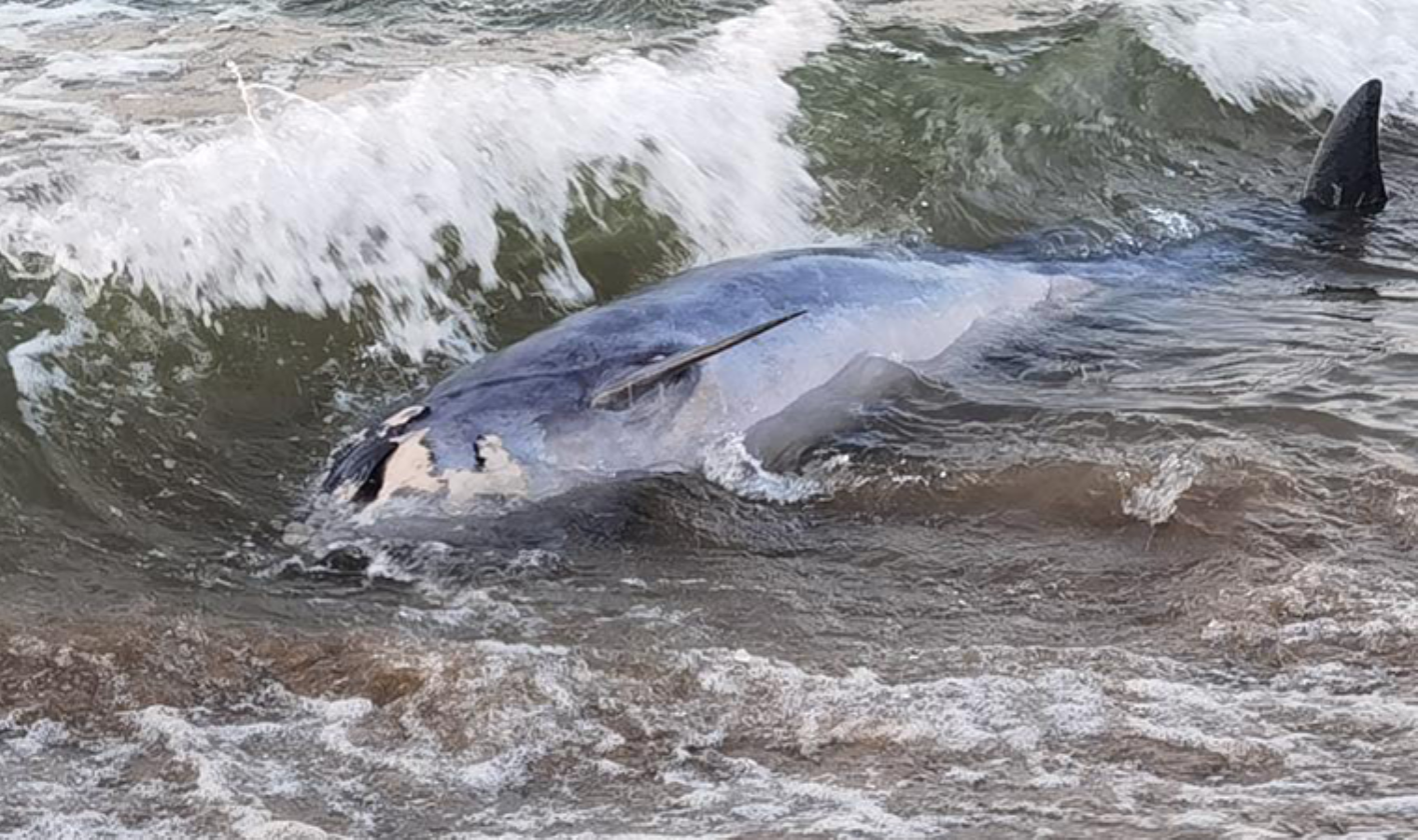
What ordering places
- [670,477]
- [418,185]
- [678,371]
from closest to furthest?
[670,477], [678,371], [418,185]

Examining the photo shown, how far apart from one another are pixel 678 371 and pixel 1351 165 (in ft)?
12.6

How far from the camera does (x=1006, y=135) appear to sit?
841 cm

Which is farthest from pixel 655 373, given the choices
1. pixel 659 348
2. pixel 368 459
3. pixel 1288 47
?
pixel 1288 47

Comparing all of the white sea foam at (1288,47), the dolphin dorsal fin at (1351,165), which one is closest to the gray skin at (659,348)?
the dolphin dorsal fin at (1351,165)

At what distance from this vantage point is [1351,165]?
730cm

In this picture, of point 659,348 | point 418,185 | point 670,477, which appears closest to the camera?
point 670,477

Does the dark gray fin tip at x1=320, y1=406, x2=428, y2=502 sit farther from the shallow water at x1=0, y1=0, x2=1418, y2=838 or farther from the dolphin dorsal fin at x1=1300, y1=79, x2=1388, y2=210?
the dolphin dorsal fin at x1=1300, y1=79, x2=1388, y2=210

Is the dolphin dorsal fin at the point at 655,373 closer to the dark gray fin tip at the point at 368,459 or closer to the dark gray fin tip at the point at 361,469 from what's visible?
the dark gray fin tip at the point at 368,459

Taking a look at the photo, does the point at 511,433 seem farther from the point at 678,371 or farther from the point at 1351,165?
the point at 1351,165

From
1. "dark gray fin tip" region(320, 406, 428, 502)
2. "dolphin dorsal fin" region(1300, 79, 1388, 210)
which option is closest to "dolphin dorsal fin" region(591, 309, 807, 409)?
"dark gray fin tip" region(320, 406, 428, 502)

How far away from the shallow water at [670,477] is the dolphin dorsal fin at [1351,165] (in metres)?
0.22

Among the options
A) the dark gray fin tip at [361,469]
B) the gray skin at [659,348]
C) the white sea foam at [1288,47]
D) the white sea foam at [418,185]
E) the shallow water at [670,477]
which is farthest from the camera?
the white sea foam at [1288,47]

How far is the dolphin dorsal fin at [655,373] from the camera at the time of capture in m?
4.80

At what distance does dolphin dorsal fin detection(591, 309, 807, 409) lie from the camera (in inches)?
189
